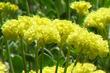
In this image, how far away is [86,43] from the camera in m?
1.55

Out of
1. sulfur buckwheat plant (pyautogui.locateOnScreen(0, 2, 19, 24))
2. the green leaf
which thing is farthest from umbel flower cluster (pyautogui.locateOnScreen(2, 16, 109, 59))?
sulfur buckwheat plant (pyautogui.locateOnScreen(0, 2, 19, 24))

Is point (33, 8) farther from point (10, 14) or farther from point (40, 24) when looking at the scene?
point (40, 24)

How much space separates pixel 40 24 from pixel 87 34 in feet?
0.62

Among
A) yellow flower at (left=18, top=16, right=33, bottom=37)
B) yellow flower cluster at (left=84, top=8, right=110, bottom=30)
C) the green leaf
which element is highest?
yellow flower at (left=18, top=16, right=33, bottom=37)

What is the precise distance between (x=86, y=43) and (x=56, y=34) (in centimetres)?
10

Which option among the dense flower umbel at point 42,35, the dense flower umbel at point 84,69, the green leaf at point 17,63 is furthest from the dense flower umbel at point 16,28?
the green leaf at point 17,63

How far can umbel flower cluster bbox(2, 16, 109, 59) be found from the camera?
5.04 feet

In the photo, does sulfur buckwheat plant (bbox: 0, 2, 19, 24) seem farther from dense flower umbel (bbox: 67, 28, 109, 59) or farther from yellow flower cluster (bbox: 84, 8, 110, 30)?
dense flower umbel (bbox: 67, 28, 109, 59)

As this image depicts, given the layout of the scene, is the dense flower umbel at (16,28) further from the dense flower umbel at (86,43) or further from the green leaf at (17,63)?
the green leaf at (17,63)

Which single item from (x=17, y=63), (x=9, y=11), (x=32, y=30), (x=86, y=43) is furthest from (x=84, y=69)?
(x=9, y=11)

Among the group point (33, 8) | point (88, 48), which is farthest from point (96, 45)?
point (33, 8)

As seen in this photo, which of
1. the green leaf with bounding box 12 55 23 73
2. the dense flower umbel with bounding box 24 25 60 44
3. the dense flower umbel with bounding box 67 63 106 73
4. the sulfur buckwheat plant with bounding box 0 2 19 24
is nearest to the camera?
the dense flower umbel with bounding box 24 25 60 44

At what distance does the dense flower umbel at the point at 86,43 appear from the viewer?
1.55 metres

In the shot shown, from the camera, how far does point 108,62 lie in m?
2.37
